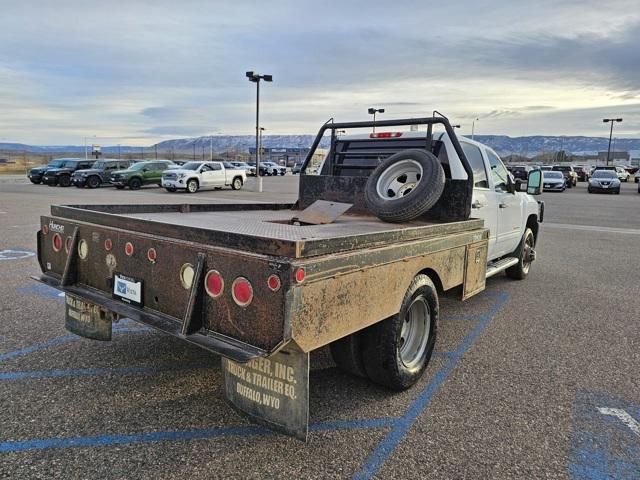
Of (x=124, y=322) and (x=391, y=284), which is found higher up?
(x=391, y=284)

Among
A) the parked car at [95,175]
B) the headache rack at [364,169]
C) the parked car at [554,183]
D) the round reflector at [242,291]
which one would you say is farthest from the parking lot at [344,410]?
the parked car at [554,183]

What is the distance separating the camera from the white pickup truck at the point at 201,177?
26.0 m

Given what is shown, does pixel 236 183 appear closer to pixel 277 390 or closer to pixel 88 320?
pixel 88 320

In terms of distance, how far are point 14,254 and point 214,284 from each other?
7199 mm

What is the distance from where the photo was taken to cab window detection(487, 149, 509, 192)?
6042 mm

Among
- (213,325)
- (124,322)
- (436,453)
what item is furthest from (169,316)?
(124,322)

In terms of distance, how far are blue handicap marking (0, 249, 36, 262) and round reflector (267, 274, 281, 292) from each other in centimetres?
718

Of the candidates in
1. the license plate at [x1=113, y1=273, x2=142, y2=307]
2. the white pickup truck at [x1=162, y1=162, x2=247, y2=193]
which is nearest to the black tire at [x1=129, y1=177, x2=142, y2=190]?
the white pickup truck at [x1=162, y1=162, x2=247, y2=193]

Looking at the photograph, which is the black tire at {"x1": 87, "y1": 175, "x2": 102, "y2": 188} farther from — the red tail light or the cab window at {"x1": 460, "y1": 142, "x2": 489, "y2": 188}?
the cab window at {"x1": 460, "y1": 142, "x2": 489, "y2": 188}

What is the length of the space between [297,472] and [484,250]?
298cm

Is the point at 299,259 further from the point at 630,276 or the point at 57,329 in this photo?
the point at 630,276

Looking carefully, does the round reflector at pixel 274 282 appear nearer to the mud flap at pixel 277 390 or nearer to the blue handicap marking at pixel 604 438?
the mud flap at pixel 277 390

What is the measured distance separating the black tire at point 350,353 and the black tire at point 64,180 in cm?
3159

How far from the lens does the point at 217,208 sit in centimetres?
574
